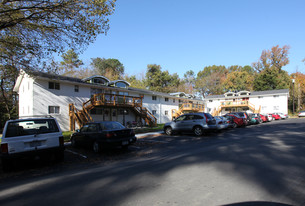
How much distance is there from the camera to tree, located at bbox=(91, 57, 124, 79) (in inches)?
1953

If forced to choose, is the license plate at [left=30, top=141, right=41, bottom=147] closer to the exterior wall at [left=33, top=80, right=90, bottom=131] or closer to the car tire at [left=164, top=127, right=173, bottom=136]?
the car tire at [left=164, top=127, right=173, bottom=136]

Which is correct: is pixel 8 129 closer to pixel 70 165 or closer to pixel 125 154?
pixel 70 165

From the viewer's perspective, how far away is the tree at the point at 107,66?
49.6 metres

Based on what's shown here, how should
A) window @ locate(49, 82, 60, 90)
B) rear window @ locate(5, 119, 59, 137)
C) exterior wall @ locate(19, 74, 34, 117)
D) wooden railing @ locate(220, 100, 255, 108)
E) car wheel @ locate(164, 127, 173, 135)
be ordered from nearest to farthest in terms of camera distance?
rear window @ locate(5, 119, 59, 137), car wheel @ locate(164, 127, 173, 135), exterior wall @ locate(19, 74, 34, 117), window @ locate(49, 82, 60, 90), wooden railing @ locate(220, 100, 255, 108)

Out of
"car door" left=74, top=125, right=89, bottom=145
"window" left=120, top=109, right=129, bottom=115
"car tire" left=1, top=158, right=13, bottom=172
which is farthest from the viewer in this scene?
"window" left=120, top=109, right=129, bottom=115

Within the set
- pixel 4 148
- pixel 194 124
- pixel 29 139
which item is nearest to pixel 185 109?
pixel 194 124

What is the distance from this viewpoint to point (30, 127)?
698 centimetres

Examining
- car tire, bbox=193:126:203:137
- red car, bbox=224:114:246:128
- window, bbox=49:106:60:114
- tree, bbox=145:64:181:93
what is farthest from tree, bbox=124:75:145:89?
car tire, bbox=193:126:203:137

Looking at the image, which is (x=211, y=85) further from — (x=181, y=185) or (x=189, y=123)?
(x=181, y=185)

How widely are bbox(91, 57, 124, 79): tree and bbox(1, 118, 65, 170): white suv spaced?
135 ft

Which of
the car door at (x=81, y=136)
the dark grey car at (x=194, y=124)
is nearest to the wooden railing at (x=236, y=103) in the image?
the dark grey car at (x=194, y=124)

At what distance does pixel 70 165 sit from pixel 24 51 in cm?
856

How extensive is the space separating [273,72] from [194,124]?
158 feet

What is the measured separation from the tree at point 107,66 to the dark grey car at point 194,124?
115 ft
